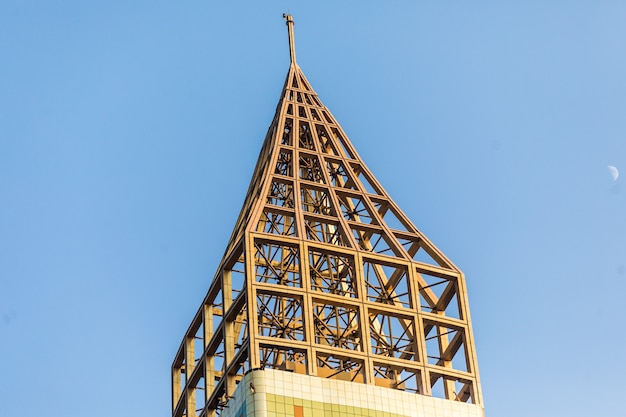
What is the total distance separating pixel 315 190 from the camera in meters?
145

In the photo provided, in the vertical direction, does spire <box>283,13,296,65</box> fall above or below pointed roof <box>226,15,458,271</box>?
above

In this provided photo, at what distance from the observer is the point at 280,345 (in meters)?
124

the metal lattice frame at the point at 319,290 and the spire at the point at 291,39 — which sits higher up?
the spire at the point at 291,39

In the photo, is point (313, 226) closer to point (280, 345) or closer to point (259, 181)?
point (259, 181)

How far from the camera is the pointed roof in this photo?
139125mm

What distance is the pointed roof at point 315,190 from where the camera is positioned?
139125mm

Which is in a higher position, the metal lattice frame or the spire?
the spire

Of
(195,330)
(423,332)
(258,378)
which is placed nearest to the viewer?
(258,378)

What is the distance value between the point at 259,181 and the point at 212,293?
15592 mm

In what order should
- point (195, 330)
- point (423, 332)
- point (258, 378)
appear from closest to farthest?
point (258, 378), point (423, 332), point (195, 330)

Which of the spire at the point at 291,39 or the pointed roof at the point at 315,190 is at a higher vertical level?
the spire at the point at 291,39

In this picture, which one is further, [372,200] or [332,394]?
[372,200]

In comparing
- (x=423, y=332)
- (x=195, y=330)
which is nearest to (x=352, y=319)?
(x=423, y=332)

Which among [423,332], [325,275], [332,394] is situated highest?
[325,275]
